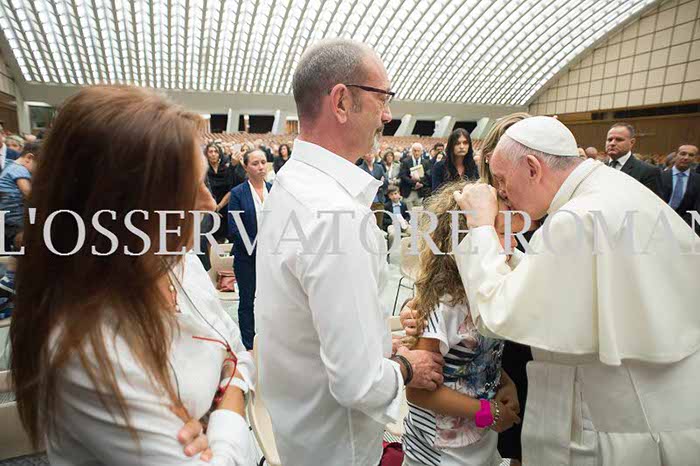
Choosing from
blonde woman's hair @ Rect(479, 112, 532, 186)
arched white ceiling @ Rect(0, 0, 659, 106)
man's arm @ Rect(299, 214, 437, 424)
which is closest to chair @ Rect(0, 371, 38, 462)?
man's arm @ Rect(299, 214, 437, 424)

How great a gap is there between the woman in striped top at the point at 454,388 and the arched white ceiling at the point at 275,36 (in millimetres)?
29287

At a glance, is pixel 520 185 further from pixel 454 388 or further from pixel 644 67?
pixel 644 67

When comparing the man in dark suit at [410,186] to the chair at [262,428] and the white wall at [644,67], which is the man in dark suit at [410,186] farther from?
the white wall at [644,67]

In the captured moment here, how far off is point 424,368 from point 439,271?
41cm

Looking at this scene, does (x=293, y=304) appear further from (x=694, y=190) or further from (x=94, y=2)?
(x=94, y=2)

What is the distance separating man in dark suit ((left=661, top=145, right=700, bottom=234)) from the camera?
6.65 meters

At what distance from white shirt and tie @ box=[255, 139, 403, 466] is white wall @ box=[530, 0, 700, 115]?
3070 centimetres

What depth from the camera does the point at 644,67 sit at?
27.3 m

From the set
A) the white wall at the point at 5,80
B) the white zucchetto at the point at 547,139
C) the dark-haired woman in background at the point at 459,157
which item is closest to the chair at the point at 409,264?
the white zucchetto at the point at 547,139

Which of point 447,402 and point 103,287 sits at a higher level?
point 103,287

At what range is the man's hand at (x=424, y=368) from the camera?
158cm

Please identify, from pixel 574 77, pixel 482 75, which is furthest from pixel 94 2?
pixel 574 77

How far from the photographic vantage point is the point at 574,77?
34.2m

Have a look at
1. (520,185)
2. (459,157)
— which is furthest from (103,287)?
(459,157)
